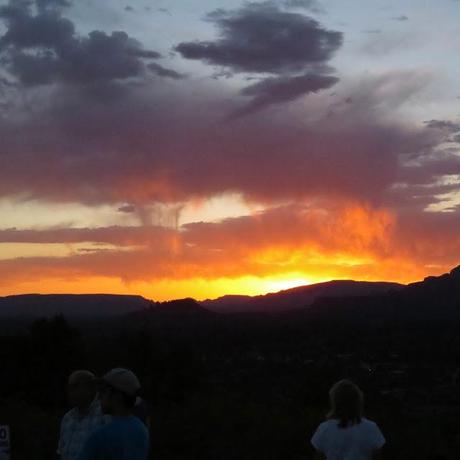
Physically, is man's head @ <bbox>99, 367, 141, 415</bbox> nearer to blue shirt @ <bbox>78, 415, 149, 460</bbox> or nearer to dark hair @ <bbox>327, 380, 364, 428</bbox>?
blue shirt @ <bbox>78, 415, 149, 460</bbox>

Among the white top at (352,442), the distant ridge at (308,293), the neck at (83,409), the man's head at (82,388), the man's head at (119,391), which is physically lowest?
the white top at (352,442)

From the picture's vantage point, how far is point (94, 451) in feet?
16.9

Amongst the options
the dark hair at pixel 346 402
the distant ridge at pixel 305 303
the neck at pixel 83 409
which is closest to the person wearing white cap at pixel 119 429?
the dark hair at pixel 346 402

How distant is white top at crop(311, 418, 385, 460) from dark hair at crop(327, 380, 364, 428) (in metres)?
0.05

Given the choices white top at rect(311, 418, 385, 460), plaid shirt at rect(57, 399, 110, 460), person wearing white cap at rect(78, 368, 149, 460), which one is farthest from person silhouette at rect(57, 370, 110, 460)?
person wearing white cap at rect(78, 368, 149, 460)

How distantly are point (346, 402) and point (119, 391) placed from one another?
231 cm

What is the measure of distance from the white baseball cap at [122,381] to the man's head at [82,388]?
235cm

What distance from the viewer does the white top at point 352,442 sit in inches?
281

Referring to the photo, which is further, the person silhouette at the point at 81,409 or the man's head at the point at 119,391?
the person silhouette at the point at 81,409

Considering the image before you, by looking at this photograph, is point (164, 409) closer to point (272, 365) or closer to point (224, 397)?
point (224, 397)

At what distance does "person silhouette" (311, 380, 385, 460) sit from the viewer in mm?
7129

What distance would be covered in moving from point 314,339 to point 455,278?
25380mm

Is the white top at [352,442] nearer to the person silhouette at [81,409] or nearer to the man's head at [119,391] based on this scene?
the person silhouette at [81,409]

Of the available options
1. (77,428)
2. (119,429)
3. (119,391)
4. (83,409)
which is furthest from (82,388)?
(119,429)
